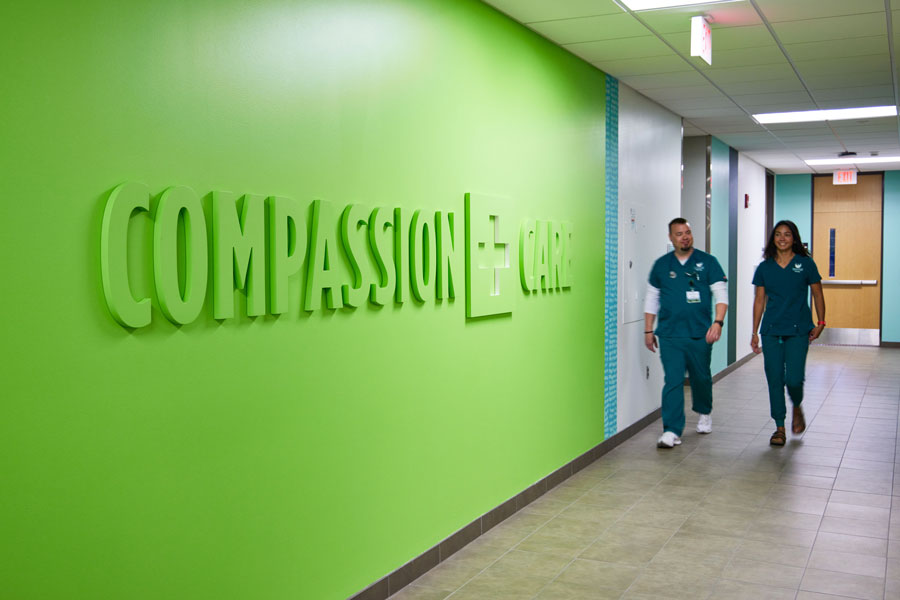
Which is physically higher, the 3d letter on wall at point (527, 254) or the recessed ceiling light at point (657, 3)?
the recessed ceiling light at point (657, 3)

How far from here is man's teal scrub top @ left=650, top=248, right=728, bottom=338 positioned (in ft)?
21.2

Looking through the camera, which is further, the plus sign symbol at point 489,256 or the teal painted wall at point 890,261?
the teal painted wall at point 890,261

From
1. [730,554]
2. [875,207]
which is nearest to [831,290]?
[875,207]

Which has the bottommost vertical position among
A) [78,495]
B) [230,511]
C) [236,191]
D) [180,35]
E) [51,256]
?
[230,511]

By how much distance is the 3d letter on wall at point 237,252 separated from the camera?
105 inches

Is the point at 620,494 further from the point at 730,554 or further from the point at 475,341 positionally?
the point at 475,341

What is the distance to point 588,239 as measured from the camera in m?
6.15

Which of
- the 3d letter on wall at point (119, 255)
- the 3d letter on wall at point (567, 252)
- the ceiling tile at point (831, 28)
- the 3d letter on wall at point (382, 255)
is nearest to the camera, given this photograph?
the 3d letter on wall at point (119, 255)

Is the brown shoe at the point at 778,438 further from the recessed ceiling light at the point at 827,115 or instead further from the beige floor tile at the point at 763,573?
the recessed ceiling light at the point at 827,115

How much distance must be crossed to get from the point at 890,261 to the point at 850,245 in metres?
0.66

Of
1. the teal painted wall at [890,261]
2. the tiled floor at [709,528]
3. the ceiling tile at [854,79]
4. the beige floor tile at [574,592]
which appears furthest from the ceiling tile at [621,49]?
the teal painted wall at [890,261]

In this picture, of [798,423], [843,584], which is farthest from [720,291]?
[843,584]

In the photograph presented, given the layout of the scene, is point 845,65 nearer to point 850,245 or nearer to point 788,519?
point 788,519

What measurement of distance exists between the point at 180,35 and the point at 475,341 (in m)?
2.33
